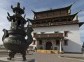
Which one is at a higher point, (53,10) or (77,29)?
(53,10)

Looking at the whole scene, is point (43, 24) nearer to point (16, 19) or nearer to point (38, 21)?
point (38, 21)

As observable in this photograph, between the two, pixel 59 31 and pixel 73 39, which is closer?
pixel 73 39

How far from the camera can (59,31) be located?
43.9 meters


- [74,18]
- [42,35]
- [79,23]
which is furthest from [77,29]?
[42,35]

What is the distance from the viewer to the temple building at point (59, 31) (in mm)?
41906

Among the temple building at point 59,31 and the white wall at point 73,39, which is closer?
the white wall at point 73,39

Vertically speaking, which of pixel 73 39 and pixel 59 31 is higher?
pixel 59 31

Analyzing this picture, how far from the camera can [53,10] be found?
48.5 meters

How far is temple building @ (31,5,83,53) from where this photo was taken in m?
41.9

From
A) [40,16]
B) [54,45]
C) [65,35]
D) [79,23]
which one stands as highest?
[40,16]

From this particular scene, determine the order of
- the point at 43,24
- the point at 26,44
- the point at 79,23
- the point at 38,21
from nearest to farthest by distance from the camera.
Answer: the point at 26,44, the point at 79,23, the point at 43,24, the point at 38,21

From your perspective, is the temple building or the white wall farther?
the temple building

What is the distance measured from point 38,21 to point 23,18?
40238 mm

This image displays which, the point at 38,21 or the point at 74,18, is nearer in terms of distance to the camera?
the point at 74,18
